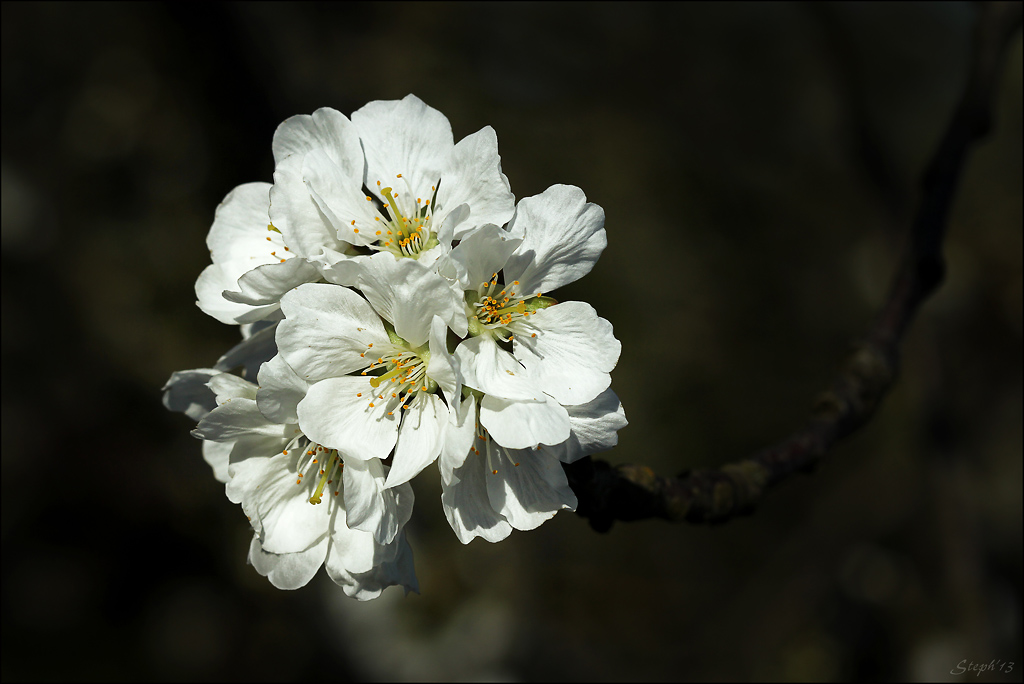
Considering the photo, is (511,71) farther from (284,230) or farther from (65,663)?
(65,663)

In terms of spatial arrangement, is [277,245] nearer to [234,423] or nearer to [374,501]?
[234,423]

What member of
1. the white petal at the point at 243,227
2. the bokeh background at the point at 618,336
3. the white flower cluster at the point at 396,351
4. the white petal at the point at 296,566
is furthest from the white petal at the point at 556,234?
the bokeh background at the point at 618,336

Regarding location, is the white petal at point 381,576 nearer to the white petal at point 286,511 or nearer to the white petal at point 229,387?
the white petal at point 286,511

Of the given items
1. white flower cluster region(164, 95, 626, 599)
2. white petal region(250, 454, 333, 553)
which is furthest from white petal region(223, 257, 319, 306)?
white petal region(250, 454, 333, 553)

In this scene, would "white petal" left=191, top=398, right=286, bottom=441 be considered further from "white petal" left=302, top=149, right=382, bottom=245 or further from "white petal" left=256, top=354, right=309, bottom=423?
"white petal" left=302, top=149, right=382, bottom=245

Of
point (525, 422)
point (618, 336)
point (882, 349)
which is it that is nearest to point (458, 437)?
point (525, 422)
